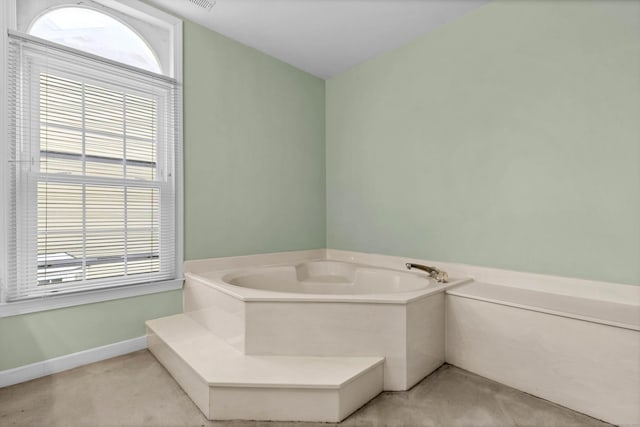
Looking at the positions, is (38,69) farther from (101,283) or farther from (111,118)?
(101,283)

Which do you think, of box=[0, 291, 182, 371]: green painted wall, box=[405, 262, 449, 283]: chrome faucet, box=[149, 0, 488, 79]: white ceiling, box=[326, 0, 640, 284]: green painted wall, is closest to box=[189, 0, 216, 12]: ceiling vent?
box=[149, 0, 488, 79]: white ceiling

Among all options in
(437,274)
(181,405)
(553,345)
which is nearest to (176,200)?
(181,405)

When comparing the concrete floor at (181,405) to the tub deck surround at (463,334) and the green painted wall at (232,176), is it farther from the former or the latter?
the green painted wall at (232,176)

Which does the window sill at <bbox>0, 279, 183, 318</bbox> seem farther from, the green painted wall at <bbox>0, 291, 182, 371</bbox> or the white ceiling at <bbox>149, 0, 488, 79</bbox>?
the white ceiling at <bbox>149, 0, 488, 79</bbox>

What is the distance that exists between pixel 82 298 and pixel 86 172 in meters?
0.76

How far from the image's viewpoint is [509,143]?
2025mm

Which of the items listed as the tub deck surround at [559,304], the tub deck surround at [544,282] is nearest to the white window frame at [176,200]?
the tub deck surround at [544,282]

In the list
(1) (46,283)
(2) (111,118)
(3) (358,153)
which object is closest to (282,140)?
(3) (358,153)

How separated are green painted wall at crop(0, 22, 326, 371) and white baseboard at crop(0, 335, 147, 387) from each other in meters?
0.03

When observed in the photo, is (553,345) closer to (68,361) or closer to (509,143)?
(509,143)

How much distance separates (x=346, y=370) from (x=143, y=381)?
44.4 inches

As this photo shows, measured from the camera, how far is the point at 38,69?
175 cm

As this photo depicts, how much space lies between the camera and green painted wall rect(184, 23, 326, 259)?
2375 mm

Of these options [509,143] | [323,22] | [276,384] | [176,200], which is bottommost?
[276,384]
